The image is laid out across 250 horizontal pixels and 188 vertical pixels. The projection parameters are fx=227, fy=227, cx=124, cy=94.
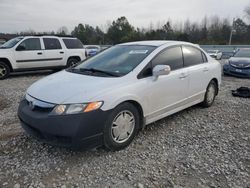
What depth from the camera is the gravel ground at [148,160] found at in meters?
2.61

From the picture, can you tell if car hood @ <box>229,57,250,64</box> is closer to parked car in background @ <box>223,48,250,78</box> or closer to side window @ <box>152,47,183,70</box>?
parked car in background @ <box>223,48,250,78</box>

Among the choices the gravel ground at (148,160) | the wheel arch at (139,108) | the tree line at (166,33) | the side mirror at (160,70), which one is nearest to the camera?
the gravel ground at (148,160)

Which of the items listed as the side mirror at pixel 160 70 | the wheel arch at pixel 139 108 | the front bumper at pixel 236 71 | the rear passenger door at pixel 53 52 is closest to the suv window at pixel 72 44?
the rear passenger door at pixel 53 52

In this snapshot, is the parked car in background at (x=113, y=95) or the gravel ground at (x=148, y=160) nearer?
the gravel ground at (x=148, y=160)

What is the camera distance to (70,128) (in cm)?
270

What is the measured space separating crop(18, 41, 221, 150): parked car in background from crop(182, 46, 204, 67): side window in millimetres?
24

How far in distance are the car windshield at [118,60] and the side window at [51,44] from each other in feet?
20.5

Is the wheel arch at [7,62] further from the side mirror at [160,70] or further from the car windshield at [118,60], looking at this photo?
the side mirror at [160,70]

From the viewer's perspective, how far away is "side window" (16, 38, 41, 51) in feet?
29.8

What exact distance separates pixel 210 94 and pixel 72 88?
11.2 ft

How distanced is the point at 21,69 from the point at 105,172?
788cm

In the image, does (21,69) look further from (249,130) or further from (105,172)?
(249,130)

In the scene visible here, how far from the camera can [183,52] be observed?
438 centimetres

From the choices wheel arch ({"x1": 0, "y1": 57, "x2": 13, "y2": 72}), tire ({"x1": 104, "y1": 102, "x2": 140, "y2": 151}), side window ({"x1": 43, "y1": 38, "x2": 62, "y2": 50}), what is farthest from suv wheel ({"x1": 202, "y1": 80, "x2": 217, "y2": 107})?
wheel arch ({"x1": 0, "y1": 57, "x2": 13, "y2": 72})
